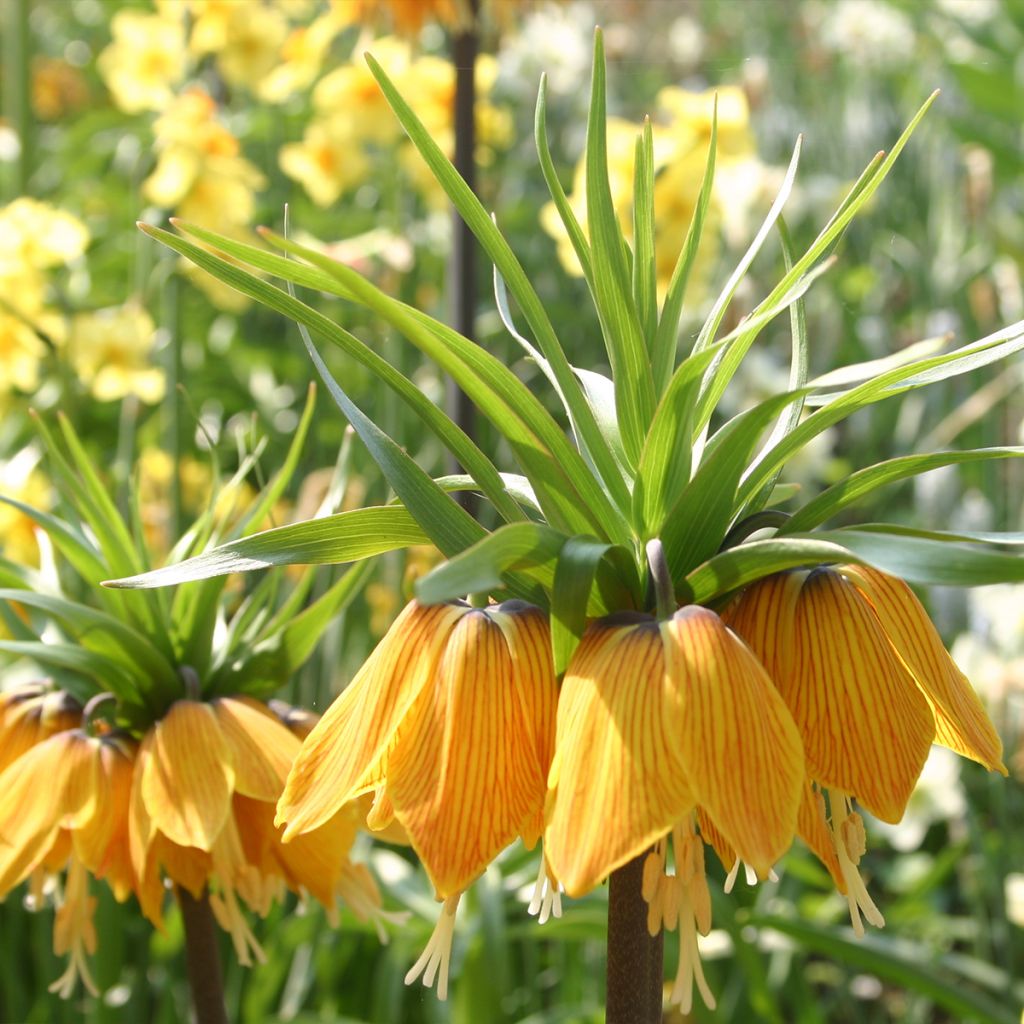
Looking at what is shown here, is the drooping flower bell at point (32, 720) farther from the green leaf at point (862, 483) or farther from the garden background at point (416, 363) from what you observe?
the green leaf at point (862, 483)

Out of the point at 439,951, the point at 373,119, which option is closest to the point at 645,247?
the point at 439,951

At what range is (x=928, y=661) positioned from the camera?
24.3 inches

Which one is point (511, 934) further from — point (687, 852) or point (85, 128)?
point (85, 128)

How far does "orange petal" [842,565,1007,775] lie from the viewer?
24.2 inches

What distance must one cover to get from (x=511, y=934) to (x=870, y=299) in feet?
7.34

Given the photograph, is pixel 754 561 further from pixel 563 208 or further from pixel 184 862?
pixel 184 862

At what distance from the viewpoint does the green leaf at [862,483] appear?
22.9 inches

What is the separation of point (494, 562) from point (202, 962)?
508 millimetres

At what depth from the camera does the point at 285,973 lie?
75.3 inches

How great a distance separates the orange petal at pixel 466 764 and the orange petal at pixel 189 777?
8.8 inches

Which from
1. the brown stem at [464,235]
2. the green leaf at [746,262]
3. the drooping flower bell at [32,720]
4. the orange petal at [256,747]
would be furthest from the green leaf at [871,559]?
the brown stem at [464,235]

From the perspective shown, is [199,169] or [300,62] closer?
[199,169]

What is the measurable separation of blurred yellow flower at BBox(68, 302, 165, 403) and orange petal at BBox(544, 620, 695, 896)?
148 cm

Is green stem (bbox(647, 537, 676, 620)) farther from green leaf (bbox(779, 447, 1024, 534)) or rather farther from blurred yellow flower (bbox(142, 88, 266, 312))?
blurred yellow flower (bbox(142, 88, 266, 312))
